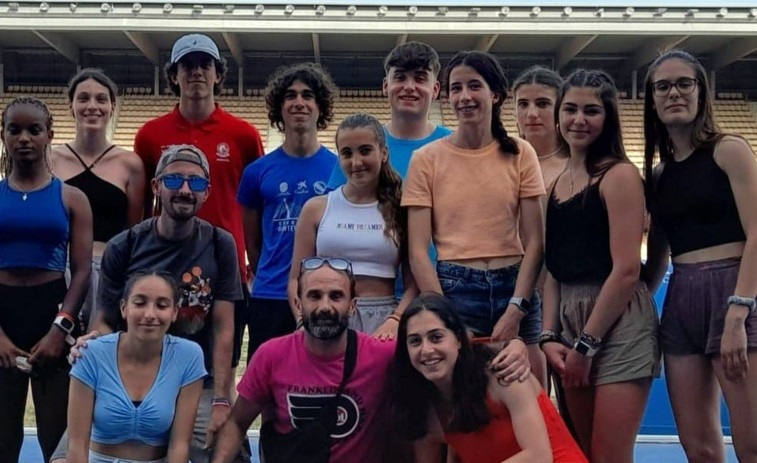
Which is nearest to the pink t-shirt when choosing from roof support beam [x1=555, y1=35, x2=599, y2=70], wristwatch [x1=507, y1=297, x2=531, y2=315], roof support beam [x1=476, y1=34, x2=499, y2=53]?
wristwatch [x1=507, y1=297, x2=531, y2=315]

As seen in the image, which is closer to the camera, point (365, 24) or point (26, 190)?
point (26, 190)

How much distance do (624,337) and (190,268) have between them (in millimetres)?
1737

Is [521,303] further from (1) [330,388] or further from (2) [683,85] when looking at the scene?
(2) [683,85]

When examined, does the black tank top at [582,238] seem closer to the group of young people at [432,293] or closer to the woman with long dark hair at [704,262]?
the group of young people at [432,293]

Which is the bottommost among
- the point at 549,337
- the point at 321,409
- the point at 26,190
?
the point at 321,409

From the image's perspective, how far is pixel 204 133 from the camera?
13.3 feet

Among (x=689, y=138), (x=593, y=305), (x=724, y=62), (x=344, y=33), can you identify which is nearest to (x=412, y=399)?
(x=593, y=305)

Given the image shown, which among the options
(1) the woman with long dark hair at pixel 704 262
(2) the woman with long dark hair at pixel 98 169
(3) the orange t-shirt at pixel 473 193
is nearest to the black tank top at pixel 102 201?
(2) the woman with long dark hair at pixel 98 169

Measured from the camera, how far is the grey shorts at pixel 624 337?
292 cm

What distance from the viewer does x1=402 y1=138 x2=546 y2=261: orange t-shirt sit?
10.3 ft

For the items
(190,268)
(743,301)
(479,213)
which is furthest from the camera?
(190,268)

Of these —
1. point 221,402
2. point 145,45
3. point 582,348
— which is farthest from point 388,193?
point 145,45

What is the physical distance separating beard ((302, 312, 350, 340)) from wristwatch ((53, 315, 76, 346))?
118cm

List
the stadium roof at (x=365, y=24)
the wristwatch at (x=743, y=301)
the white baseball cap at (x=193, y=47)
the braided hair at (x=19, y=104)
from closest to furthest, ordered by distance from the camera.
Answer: the wristwatch at (x=743, y=301)
the braided hair at (x=19, y=104)
the white baseball cap at (x=193, y=47)
the stadium roof at (x=365, y=24)
